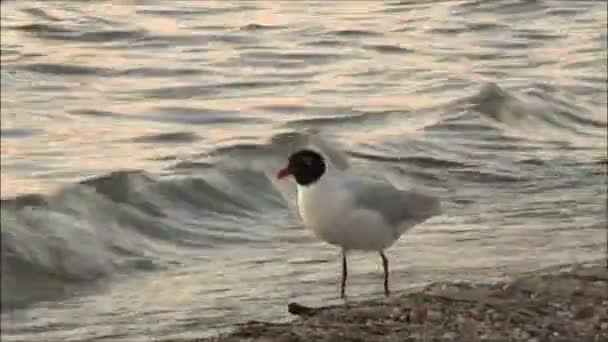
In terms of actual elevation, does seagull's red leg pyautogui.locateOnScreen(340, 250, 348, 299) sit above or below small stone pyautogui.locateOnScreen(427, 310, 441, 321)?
above

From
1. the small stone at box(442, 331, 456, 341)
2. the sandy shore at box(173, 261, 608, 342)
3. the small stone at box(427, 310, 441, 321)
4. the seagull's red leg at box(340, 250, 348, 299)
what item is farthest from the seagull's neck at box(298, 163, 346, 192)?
the small stone at box(442, 331, 456, 341)

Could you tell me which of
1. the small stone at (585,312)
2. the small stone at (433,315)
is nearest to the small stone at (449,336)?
the small stone at (433,315)

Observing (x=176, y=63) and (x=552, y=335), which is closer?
(x=552, y=335)

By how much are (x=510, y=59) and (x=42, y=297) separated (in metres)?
7.77

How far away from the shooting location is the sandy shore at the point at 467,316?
619 cm

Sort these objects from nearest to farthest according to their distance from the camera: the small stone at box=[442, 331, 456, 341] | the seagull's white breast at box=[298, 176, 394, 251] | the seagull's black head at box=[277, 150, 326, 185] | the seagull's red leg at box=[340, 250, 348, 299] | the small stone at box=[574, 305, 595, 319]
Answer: the small stone at box=[442, 331, 456, 341] → the small stone at box=[574, 305, 595, 319] → the seagull's red leg at box=[340, 250, 348, 299] → the seagull's white breast at box=[298, 176, 394, 251] → the seagull's black head at box=[277, 150, 326, 185]

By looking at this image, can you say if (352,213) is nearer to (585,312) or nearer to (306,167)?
(306,167)

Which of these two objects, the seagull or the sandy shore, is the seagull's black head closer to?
the seagull

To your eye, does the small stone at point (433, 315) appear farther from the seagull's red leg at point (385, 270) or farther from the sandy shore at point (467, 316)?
the seagull's red leg at point (385, 270)

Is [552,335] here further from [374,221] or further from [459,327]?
[374,221]

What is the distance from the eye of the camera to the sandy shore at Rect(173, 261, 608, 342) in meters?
6.19

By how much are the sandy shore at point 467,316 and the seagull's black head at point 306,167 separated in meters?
0.87

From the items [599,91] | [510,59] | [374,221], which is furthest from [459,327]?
[510,59]

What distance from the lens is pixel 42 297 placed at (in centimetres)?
729
